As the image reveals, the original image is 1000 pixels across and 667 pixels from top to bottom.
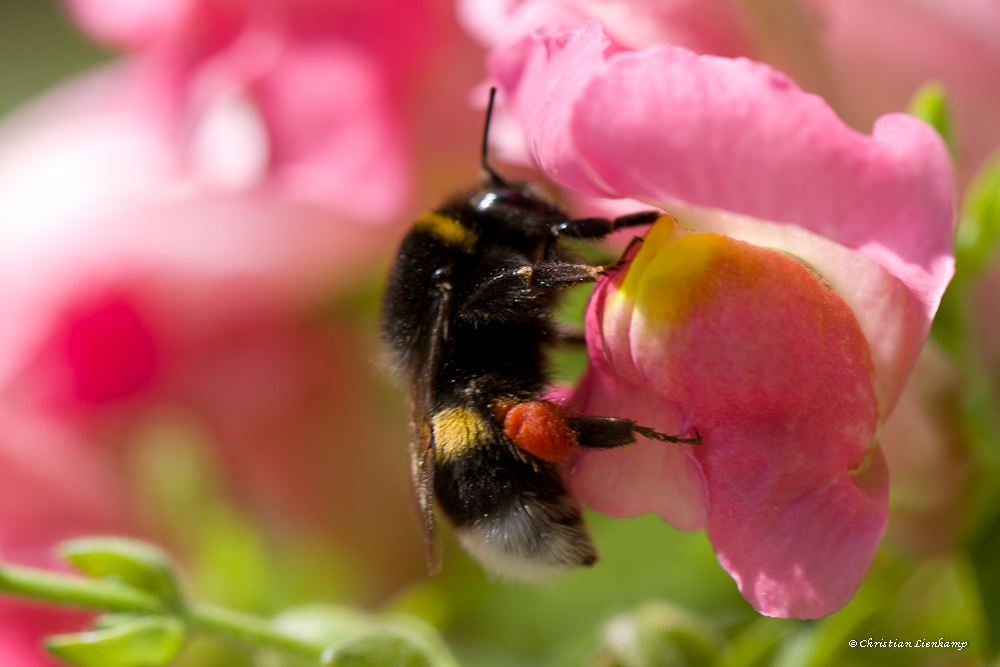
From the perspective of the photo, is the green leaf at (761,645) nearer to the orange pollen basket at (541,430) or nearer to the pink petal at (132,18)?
the orange pollen basket at (541,430)

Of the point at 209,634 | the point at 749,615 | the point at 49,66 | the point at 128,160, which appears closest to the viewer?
the point at 209,634

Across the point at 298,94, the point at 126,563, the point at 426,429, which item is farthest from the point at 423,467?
the point at 298,94

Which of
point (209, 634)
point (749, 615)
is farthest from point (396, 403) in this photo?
point (209, 634)

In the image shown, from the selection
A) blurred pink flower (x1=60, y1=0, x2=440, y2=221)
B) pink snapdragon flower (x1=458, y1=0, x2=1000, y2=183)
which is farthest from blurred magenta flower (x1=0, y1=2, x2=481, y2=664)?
pink snapdragon flower (x1=458, y1=0, x2=1000, y2=183)

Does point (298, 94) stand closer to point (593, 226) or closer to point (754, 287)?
point (593, 226)

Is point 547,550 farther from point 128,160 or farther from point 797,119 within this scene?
point 128,160

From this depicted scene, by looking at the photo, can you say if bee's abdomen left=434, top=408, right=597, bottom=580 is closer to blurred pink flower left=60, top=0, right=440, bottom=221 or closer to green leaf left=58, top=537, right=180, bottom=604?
green leaf left=58, top=537, right=180, bottom=604

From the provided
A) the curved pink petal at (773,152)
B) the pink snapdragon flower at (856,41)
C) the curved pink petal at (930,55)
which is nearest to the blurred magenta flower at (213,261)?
the pink snapdragon flower at (856,41)
